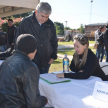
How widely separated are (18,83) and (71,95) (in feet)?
1.67

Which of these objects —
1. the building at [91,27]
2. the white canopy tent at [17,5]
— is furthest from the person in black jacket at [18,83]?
the building at [91,27]

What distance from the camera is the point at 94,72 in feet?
7.67

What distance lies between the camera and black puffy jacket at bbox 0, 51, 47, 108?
1.25 meters

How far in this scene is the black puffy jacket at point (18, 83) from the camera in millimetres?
1248

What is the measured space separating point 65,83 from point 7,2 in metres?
3.59

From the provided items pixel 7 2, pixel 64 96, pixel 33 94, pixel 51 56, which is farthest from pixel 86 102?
pixel 7 2

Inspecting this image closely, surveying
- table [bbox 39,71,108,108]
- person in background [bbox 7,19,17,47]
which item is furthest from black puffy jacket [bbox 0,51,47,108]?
person in background [bbox 7,19,17,47]

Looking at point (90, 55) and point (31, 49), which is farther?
point (90, 55)

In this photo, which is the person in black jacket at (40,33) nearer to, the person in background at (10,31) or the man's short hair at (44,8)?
the man's short hair at (44,8)

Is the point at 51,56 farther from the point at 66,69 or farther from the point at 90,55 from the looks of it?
the point at 90,55

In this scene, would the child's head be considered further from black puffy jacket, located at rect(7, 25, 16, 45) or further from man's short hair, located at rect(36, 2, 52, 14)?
black puffy jacket, located at rect(7, 25, 16, 45)

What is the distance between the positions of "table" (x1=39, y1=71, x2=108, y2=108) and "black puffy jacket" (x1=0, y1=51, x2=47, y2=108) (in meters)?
0.31

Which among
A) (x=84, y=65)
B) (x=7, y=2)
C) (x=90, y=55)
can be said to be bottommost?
(x=84, y=65)

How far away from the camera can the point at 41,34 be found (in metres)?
2.64
